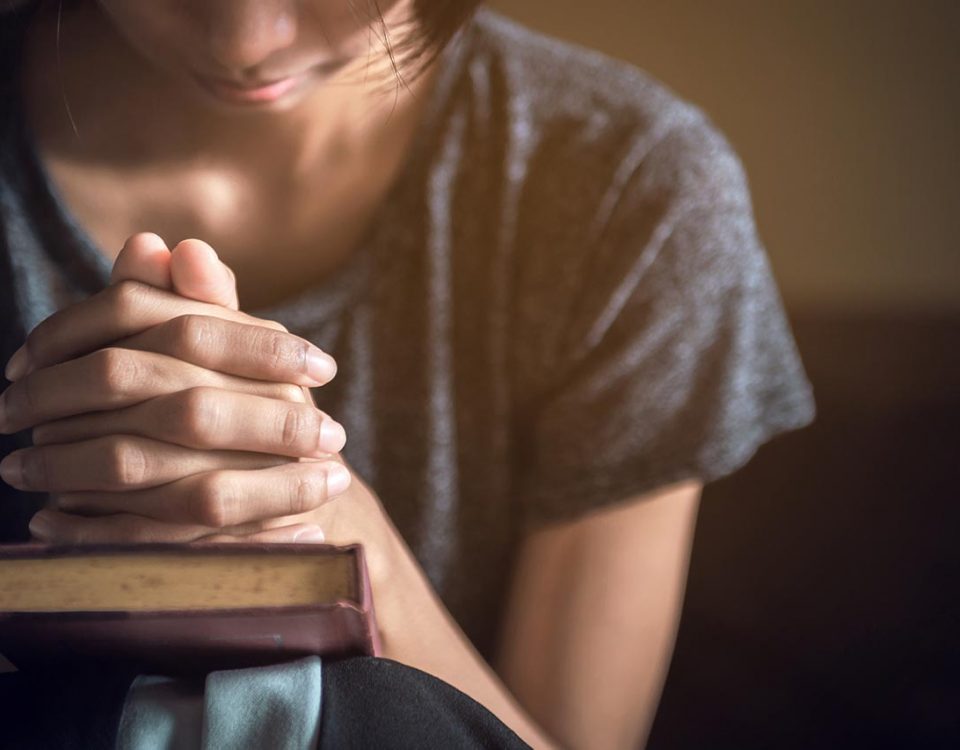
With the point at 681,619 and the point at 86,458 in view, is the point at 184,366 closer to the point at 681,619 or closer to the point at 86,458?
the point at 86,458

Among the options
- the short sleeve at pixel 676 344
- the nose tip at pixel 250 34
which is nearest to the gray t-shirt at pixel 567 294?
the short sleeve at pixel 676 344

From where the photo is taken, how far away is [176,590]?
0.29 meters

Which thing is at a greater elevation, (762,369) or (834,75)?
(834,75)

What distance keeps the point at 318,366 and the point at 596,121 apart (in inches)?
8.5

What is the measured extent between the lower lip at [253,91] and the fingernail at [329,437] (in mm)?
156

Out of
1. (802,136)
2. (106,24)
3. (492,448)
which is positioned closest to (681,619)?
(492,448)

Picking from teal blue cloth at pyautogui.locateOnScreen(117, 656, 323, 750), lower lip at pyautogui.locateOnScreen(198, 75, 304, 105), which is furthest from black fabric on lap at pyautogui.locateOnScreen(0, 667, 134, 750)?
lower lip at pyautogui.locateOnScreen(198, 75, 304, 105)

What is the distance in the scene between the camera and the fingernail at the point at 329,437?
34 centimetres

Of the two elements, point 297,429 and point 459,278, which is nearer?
point 297,429

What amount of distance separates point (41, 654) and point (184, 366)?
11cm

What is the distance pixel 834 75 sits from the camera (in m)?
0.42

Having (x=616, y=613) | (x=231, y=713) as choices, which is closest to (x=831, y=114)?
(x=616, y=613)

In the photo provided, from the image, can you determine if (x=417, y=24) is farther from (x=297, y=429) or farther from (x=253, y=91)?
(x=297, y=429)

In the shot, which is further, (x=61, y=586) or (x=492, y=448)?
(x=492, y=448)
